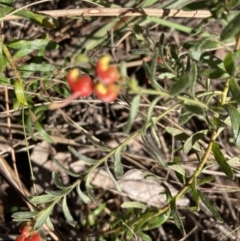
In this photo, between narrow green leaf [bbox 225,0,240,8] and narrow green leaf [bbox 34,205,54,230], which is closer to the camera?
narrow green leaf [bbox 225,0,240,8]

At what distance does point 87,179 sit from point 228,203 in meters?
1.30

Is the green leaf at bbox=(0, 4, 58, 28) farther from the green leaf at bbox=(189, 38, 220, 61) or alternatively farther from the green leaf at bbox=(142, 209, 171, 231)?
the green leaf at bbox=(142, 209, 171, 231)

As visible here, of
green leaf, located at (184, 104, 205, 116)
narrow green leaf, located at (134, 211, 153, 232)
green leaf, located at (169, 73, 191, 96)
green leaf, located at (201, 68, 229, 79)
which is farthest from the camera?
narrow green leaf, located at (134, 211, 153, 232)

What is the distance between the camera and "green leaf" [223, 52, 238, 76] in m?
1.86

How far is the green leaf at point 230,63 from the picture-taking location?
1.86 m

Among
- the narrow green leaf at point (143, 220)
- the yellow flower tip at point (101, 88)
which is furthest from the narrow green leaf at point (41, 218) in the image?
the yellow flower tip at point (101, 88)

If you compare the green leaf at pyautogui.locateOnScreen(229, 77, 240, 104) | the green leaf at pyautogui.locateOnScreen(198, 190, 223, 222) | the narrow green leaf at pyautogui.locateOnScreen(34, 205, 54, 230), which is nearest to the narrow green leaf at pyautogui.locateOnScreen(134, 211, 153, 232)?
the green leaf at pyautogui.locateOnScreen(198, 190, 223, 222)

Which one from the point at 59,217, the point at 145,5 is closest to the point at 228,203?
the point at 59,217

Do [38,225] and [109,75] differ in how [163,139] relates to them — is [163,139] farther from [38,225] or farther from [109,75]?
[109,75]

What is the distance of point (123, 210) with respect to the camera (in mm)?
3191

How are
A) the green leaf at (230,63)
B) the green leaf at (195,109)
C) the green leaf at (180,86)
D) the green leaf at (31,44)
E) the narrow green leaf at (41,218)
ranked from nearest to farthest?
the green leaf at (180,86) < the green leaf at (195,109) < the green leaf at (230,63) < the narrow green leaf at (41,218) < the green leaf at (31,44)

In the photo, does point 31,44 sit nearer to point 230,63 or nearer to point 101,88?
point 230,63

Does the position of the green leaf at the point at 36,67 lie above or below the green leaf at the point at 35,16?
below

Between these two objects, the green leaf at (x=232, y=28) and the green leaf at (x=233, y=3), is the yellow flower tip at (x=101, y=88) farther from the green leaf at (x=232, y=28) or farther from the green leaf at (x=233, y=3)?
the green leaf at (x=233, y=3)
